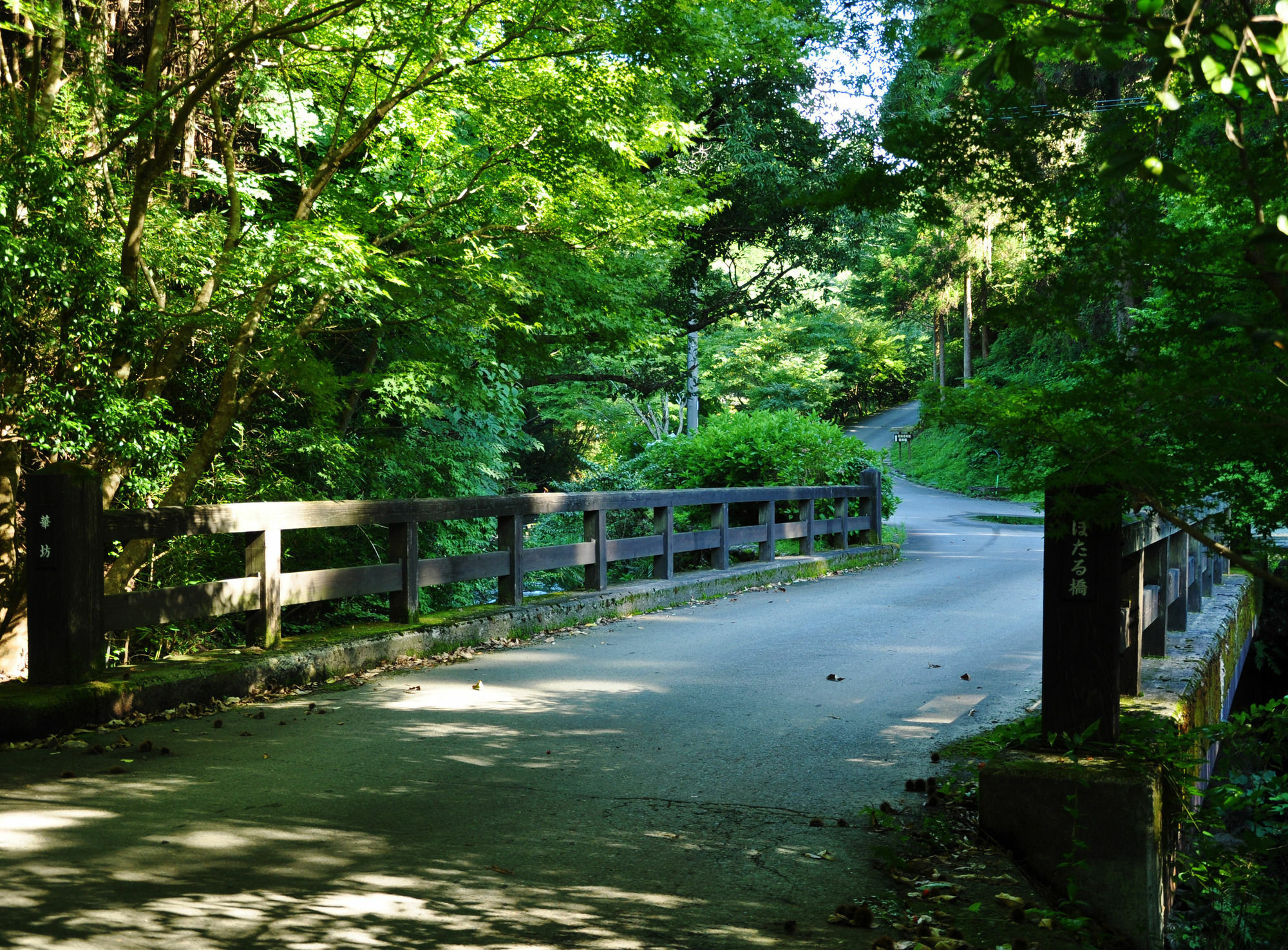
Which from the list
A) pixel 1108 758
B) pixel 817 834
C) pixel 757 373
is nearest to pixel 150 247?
pixel 817 834

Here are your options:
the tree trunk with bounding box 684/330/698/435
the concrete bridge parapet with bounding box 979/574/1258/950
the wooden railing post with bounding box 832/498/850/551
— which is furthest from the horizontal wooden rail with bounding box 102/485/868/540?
the tree trunk with bounding box 684/330/698/435

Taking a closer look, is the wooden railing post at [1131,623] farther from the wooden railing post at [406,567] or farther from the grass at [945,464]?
the grass at [945,464]

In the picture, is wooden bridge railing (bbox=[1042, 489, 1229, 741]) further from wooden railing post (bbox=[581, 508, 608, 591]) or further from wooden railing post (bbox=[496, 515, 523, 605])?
wooden railing post (bbox=[581, 508, 608, 591])

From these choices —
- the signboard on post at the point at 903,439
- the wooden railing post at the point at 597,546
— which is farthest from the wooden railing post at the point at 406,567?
the signboard on post at the point at 903,439

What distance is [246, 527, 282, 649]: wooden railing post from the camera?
24.4 ft

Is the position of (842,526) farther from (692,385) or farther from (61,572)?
(61,572)

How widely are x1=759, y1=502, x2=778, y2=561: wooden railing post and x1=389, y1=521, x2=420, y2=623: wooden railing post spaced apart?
7262mm

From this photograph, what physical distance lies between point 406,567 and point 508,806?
14.1 feet

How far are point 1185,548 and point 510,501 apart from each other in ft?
18.2

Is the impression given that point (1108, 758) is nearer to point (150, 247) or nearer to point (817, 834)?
point (817, 834)

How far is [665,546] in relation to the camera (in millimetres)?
12883

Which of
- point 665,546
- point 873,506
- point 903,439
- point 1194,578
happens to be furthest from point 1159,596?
point 903,439

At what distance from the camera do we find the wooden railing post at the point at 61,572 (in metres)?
6.13

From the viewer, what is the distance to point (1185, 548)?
7.83 metres
